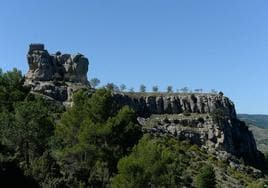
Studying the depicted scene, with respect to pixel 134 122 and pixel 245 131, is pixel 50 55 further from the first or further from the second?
pixel 134 122

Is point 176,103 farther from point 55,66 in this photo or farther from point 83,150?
point 83,150

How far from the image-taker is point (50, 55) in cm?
17662

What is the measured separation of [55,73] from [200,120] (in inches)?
2021

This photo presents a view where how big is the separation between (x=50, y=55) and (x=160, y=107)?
42.4 m

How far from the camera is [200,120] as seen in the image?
170125 millimetres

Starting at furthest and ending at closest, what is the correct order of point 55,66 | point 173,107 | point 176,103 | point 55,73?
point 176,103
point 173,107
point 55,66
point 55,73

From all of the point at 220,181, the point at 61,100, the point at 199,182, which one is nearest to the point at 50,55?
the point at 61,100

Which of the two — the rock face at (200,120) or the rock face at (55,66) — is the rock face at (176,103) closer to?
the rock face at (200,120)

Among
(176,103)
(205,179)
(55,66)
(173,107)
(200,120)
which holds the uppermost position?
(55,66)

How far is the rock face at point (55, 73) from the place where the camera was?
150 m

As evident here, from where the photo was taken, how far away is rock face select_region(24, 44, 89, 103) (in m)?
150

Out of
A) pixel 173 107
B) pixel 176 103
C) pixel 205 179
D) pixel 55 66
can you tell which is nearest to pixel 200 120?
pixel 173 107

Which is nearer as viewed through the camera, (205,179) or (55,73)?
(205,179)

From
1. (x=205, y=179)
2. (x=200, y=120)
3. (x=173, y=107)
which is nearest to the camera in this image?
(x=205, y=179)
